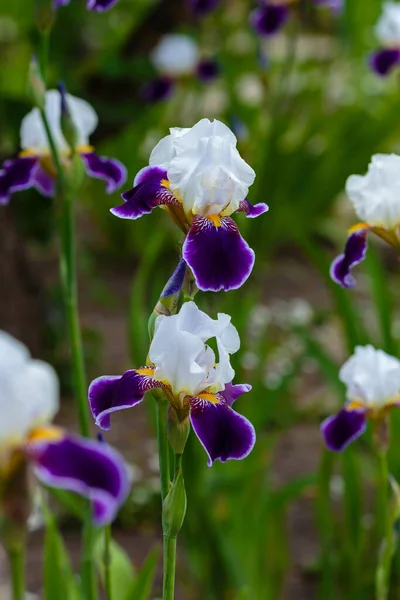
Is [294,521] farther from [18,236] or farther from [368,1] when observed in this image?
[368,1]

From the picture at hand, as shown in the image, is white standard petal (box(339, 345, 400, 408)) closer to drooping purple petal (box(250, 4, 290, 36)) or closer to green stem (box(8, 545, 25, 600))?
green stem (box(8, 545, 25, 600))

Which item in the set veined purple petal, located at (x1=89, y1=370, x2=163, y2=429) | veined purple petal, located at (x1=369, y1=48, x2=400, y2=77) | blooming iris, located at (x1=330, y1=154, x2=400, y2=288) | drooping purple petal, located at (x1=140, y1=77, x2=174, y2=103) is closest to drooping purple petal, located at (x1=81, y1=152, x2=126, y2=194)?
blooming iris, located at (x1=330, y1=154, x2=400, y2=288)

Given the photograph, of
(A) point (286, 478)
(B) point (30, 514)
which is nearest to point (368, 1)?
(A) point (286, 478)

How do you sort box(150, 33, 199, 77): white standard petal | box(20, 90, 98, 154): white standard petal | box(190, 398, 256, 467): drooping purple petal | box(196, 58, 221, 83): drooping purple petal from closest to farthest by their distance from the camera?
1. box(190, 398, 256, 467): drooping purple petal
2. box(20, 90, 98, 154): white standard petal
3. box(150, 33, 199, 77): white standard petal
4. box(196, 58, 221, 83): drooping purple petal

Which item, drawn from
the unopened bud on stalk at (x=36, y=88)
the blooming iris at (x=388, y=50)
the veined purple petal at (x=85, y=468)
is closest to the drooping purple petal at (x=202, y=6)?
the blooming iris at (x=388, y=50)

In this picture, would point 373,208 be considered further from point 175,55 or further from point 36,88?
point 175,55

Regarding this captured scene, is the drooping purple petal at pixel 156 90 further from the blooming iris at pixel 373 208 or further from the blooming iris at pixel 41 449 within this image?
the blooming iris at pixel 41 449
